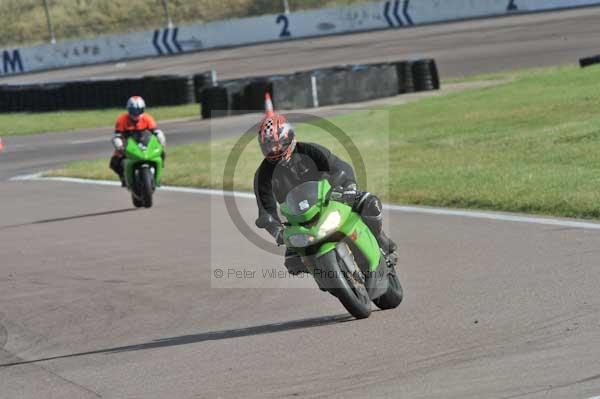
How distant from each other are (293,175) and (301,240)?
2.10ft

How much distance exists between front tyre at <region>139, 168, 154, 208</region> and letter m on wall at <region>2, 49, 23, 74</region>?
43.4 m

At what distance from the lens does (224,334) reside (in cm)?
902

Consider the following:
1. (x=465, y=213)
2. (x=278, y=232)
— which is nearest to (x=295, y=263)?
(x=278, y=232)

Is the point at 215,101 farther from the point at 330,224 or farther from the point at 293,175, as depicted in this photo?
the point at 330,224

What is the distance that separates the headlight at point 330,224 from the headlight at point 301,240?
0.07m

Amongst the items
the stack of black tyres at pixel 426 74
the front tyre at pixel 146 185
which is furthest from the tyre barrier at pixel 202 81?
the front tyre at pixel 146 185

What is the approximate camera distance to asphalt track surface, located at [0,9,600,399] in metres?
7.18

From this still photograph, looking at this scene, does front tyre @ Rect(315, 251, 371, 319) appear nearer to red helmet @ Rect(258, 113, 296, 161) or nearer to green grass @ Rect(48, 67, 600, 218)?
red helmet @ Rect(258, 113, 296, 161)

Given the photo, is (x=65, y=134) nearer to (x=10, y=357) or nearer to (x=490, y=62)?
(x=490, y=62)

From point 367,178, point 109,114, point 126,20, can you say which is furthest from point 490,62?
point 126,20

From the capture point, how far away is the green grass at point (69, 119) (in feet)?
117

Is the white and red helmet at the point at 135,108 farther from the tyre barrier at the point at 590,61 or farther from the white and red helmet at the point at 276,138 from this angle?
the tyre barrier at the point at 590,61

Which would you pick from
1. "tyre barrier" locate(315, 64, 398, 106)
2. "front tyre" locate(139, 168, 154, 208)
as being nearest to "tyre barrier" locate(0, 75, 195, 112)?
"tyre barrier" locate(315, 64, 398, 106)

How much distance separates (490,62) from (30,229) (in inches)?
932
